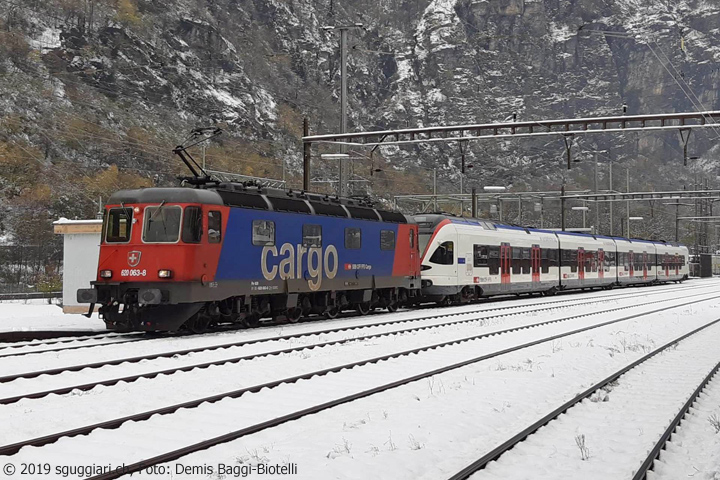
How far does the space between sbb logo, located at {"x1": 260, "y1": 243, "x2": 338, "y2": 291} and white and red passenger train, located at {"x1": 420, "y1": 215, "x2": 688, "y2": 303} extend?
758 cm

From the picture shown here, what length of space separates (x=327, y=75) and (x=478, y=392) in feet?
372

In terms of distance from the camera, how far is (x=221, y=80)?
3595 inches

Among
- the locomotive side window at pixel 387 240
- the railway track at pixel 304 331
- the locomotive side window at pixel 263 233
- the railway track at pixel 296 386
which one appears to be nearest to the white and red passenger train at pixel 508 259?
the railway track at pixel 304 331

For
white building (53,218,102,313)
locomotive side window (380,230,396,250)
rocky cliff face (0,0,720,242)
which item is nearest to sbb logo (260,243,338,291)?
locomotive side window (380,230,396,250)

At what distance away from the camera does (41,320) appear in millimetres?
22047

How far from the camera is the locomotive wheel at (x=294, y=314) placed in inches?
Answer: 862

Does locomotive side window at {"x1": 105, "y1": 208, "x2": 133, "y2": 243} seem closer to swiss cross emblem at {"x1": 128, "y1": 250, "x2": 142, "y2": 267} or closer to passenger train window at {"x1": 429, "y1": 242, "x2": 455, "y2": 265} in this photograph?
swiss cross emblem at {"x1": 128, "y1": 250, "x2": 142, "y2": 267}

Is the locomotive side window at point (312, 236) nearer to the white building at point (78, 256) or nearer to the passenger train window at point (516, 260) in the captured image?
the white building at point (78, 256)

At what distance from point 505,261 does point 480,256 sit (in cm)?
283

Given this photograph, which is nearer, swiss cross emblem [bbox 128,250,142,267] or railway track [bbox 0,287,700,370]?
railway track [bbox 0,287,700,370]

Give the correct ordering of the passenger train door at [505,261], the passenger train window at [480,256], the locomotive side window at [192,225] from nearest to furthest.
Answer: the locomotive side window at [192,225] < the passenger train window at [480,256] < the passenger train door at [505,261]

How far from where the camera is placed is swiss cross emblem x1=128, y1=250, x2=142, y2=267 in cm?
1742

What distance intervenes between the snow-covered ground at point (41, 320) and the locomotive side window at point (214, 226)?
168 inches

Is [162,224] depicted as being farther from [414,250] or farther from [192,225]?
Answer: [414,250]
